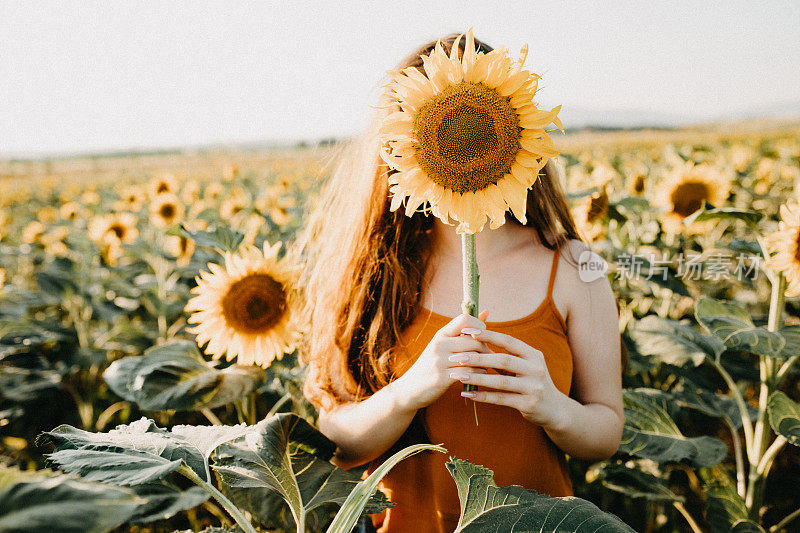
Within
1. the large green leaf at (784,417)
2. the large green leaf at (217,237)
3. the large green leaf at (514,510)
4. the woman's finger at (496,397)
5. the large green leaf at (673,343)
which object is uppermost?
the large green leaf at (217,237)

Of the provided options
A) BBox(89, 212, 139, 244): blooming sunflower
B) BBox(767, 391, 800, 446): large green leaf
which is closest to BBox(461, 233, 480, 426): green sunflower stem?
BBox(767, 391, 800, 446): large green leaf

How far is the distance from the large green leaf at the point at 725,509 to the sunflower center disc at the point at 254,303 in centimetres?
160

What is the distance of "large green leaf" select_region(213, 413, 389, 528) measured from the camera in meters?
0.98

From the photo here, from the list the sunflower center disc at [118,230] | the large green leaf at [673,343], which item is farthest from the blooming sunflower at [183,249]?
the large green leaf at [673,343]

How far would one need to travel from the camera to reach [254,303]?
6.15 ft

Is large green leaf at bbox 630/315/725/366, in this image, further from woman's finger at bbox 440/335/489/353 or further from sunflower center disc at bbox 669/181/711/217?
sunflower center disc at bbox 669/181/711/217

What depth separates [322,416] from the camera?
155 centimetres

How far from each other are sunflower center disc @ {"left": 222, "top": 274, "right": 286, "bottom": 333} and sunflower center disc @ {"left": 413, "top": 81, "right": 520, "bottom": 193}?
111cm

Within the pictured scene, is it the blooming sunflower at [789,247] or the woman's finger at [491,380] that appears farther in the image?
the blooming sunflower at [789,247]

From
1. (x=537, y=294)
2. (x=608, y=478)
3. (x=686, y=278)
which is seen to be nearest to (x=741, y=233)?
(x=686, y=278)

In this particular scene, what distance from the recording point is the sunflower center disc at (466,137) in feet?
2.94

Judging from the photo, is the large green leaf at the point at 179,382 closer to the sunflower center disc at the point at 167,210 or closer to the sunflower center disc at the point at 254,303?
the sunflower center disc at the point at 254,303

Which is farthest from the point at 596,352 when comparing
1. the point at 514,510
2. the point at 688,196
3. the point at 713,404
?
the point at 688,196

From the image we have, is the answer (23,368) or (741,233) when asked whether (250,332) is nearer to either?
(23,368)
